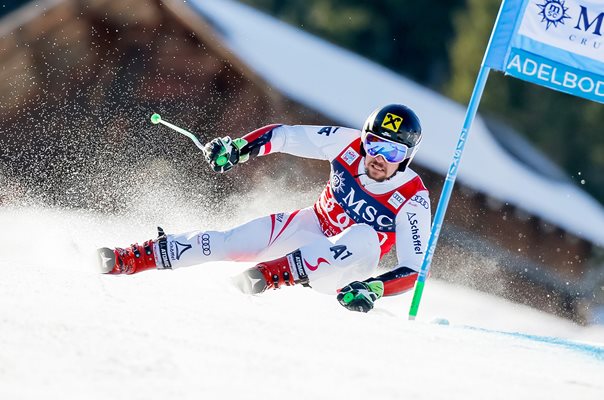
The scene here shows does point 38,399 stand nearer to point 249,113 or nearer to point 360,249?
point 360,249

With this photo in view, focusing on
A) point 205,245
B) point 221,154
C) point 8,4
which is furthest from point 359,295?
point 8,4

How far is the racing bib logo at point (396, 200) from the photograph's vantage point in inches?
216

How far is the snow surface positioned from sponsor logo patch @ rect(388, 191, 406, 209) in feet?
13.9

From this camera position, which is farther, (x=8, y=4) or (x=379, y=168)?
(x=8, y=4)

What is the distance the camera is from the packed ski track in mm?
2646

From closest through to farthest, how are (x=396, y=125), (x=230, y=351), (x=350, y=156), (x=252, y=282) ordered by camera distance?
1. (x=230, y=351)
2. (x=252, y=282)
3. (x=396, y=125)
4. (x=350, y=156)

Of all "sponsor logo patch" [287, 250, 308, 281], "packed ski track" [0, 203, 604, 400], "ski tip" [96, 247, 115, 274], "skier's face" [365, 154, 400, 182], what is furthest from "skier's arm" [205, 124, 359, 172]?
"packed ski track" [0, 203, 604, 400]

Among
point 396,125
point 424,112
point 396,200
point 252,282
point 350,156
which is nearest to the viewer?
point 252,282

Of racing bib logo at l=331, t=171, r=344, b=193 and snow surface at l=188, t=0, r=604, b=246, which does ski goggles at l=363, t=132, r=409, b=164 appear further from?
snow surface at l=188, t=0, r=604, b=246

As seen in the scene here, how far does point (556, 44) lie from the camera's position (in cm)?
564

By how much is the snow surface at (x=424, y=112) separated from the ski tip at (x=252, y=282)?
491 cm

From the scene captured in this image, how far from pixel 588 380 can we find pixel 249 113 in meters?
6.16

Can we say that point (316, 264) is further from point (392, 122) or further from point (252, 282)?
point (392, 122)

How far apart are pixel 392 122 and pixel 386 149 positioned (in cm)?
15
